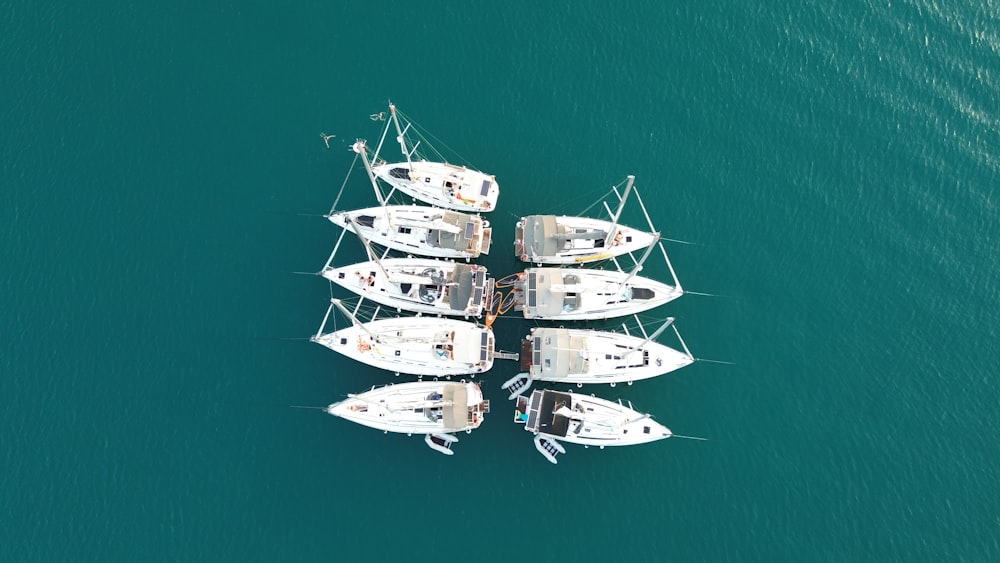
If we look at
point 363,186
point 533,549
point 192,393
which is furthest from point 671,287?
point 192,393

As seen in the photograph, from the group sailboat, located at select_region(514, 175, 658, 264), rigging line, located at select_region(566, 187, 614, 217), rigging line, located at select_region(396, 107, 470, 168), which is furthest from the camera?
rigging line, located at select_region(396, 107, 470, 168)

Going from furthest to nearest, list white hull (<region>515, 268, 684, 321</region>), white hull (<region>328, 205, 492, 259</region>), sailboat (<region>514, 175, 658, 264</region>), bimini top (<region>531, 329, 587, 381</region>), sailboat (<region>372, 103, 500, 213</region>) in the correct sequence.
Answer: sailboat (<region>372, 103, 500, 213</region>), white hull (<region>328, 205, 492, 259</region>), sailboat (<region>514, 175, 658, 264</region>), white hull (<region>515, 268, 684, 321</region>), bimini top (<region>531, 329, 587, 381</region>)

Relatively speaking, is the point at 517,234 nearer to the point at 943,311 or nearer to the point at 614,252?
the point at 614,252

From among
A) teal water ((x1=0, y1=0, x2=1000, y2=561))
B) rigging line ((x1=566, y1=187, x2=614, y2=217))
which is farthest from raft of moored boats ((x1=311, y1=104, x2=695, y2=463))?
rigging line ((x1=566, y1=187, x2=614, y2=217))

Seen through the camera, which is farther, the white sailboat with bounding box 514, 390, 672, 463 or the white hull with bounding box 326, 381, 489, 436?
the white sailboat with bounding box 514, 390, 672, 463

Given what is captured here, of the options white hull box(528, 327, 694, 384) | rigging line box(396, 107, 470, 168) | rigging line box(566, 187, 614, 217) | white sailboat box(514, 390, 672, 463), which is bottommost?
white sailboat box(514, 390, 672, 463)

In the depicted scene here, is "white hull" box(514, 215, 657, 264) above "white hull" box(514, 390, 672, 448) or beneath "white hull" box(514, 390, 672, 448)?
above

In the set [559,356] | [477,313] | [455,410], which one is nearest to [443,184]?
[477,313]

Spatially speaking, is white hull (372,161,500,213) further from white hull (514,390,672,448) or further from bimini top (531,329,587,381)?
white hull (514,390,672,448)
